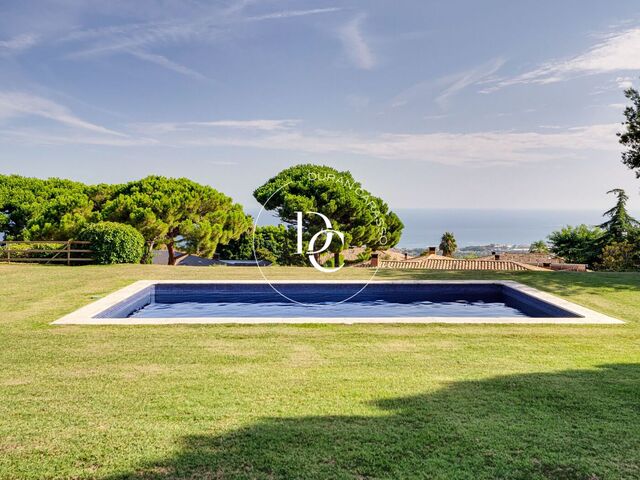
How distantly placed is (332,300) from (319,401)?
10109 millimetres

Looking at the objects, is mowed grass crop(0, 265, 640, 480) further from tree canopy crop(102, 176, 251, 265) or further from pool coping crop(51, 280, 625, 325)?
tree canopy crop(102, 176, 251, 265)

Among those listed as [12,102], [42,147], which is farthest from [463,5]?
[42,147]

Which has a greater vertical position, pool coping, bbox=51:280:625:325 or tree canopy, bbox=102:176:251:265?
tree canopy, bbox=102:176:251:265

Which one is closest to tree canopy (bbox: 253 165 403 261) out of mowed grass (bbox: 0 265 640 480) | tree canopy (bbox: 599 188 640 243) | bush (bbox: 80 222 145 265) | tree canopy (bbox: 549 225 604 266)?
bush (bbox: 80 222 145 265)

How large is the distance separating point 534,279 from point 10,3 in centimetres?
2575

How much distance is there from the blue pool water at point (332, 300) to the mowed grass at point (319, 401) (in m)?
4.28

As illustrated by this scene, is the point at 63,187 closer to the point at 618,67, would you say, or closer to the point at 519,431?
the point at 618,67

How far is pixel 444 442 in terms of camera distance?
12.2 feet

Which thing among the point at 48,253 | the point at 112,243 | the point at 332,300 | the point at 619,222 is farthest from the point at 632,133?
the point at 619,222

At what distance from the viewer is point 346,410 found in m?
4.43

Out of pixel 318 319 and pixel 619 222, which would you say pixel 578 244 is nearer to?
pixel 619 222

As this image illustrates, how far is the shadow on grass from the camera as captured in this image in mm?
3291

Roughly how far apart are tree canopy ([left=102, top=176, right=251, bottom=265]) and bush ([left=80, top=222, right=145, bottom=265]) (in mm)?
8683

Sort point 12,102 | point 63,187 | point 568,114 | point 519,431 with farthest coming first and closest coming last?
point 63,187 < point 12,102 < point 568,114 < point 519,431
